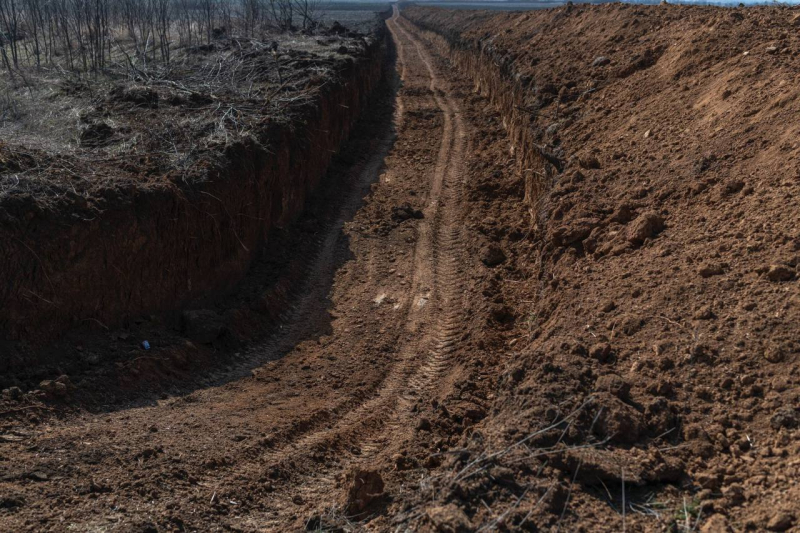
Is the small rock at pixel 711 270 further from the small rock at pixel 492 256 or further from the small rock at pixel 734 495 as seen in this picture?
the small rock at pixel 492 256

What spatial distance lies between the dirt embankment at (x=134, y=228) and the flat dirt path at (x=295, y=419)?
3.77 ft

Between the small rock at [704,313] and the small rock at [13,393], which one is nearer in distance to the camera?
the small rock at [704,313]

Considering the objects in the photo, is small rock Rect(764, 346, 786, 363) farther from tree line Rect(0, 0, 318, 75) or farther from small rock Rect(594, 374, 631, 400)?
tree line Rect(0, 0, 318, 75)

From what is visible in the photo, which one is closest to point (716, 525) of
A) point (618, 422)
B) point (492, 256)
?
point (618, 422)

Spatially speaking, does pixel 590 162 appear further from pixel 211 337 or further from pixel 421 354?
pixel 211 337

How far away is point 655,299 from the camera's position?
18.2ft

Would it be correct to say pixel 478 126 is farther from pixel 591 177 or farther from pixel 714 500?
pixel 714 500

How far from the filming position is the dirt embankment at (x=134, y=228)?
652 cm

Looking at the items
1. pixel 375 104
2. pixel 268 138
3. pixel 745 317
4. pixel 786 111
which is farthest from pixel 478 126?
pixel 745 317

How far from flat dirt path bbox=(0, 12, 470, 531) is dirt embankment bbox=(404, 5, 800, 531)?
80cm

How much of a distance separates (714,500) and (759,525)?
27cm

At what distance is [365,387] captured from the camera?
22.8ft

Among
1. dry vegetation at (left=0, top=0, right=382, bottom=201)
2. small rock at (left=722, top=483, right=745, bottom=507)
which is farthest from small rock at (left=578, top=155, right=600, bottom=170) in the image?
small rock at (left=722, top=483, right=745, bottom=507)

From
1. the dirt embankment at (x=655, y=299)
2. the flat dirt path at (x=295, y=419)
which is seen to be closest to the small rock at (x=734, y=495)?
the dirt embankment at (x=655, y=299)
